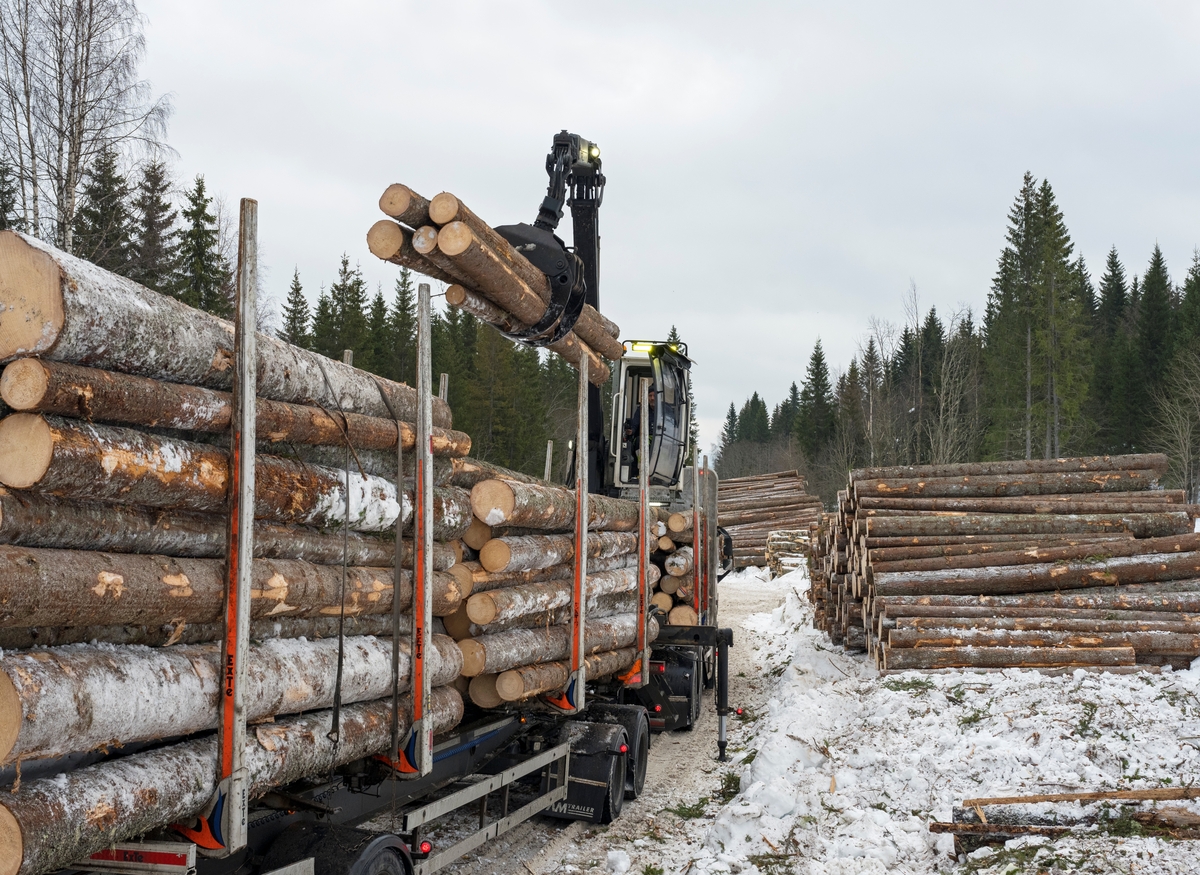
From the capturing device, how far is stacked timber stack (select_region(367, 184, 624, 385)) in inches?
212

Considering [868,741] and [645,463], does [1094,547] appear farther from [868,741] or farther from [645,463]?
[645,463]

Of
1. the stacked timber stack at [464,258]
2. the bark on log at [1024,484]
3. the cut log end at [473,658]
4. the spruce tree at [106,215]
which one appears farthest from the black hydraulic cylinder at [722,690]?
the spruce tree at [106,215]

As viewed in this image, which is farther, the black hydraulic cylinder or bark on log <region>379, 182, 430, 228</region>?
the black hydraulic cylinder

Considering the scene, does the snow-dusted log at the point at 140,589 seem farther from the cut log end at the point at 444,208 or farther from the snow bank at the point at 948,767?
the snow bank at the point at 948,767

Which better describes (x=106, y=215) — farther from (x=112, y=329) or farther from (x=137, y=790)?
(x=137, y=790)

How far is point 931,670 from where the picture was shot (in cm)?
936

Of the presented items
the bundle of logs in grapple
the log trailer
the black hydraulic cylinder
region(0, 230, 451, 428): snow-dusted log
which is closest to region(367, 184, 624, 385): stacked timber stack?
the log trailer

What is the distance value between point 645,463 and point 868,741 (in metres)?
3.25

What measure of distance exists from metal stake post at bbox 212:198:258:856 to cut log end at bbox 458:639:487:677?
7.52 feet

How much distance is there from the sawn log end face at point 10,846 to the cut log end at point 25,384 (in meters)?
1.31

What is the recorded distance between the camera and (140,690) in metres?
3.28

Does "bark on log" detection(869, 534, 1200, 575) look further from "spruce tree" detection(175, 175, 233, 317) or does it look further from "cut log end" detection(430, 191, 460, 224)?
"spruce tree" detection(175, 175, 233, 317)

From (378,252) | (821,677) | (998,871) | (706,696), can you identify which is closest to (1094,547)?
(821,677)

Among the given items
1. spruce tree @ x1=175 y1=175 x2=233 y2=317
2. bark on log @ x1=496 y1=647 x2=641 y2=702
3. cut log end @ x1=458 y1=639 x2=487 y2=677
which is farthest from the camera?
spruce tree @ x1=175 y1=175 x2=233 y2=317
